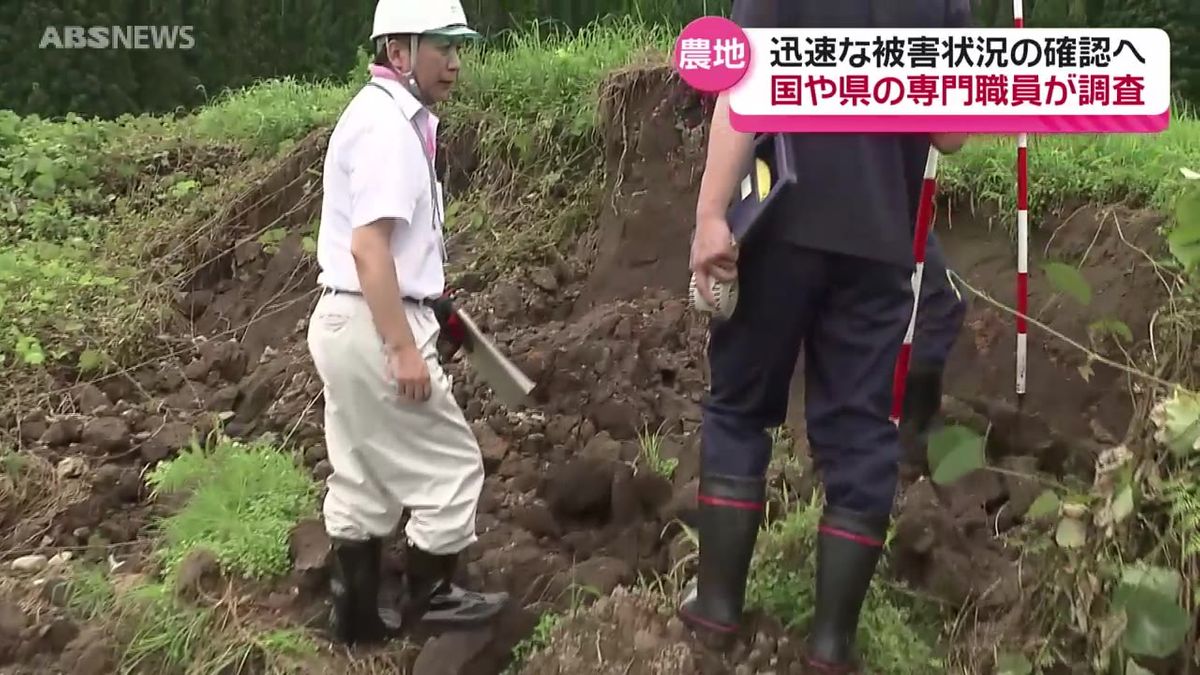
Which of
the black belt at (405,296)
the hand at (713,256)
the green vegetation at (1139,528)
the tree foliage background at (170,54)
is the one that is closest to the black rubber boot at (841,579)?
the green vegetation at (1139,528)

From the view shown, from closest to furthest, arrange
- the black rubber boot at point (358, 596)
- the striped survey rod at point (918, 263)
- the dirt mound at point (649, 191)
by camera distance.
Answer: the black rubber boot at point (358, 596) < the striped survey rod at point (918, 263) < the dirt mound at point (649, 191)

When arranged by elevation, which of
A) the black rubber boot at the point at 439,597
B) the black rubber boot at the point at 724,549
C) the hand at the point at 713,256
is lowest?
the black rubber boot at the point at 439,597

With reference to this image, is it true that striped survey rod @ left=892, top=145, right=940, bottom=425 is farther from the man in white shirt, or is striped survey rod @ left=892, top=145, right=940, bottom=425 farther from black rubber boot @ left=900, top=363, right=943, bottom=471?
the man in white shirt

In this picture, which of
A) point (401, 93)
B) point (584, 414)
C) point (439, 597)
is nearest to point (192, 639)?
point (439, 597)

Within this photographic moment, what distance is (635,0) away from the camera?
728 cm

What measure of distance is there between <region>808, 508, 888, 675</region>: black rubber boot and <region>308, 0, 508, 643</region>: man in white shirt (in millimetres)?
848

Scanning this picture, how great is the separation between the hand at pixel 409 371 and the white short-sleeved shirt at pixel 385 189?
0.16 m

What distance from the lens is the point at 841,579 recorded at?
2527mm

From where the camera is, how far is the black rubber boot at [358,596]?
114 inches

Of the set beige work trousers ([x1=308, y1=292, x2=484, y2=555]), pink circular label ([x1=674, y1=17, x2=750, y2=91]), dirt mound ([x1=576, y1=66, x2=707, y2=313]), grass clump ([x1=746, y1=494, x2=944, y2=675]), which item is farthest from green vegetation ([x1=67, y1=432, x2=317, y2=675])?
dirt mound ([x1=576, y1=66, x2=707, y2=313])

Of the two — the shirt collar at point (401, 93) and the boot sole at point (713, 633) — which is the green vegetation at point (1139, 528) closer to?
the boot sole at point (713, 633)

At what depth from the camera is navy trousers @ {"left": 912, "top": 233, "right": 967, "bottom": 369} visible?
A: 364cm

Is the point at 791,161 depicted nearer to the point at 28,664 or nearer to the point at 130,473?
the point at 28,664
